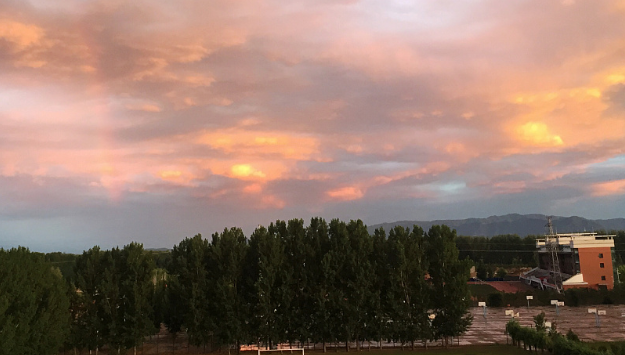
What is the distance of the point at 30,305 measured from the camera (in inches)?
1292

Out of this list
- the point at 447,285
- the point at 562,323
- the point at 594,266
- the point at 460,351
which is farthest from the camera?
the point at 594,266

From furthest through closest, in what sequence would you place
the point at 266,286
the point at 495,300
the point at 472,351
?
the point at 495,300 → the point at 266,286 → the point at 472,351

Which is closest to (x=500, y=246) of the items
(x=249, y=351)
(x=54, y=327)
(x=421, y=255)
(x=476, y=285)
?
(x=476, y=285)

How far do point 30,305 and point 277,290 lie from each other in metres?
19.2

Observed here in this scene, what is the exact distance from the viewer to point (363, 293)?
41.9 metres

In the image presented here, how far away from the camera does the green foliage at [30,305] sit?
30.9 metres

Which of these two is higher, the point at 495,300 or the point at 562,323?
the point at 495,300

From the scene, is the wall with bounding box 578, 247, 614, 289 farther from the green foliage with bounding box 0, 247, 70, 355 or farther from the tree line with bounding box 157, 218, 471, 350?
the green foliage with bounding box 0, 247, 70, 355

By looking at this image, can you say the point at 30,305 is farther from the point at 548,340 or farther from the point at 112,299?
the point at 548,340

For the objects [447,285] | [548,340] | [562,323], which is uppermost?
[447,285]

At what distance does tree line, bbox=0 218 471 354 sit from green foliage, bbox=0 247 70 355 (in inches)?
17.9

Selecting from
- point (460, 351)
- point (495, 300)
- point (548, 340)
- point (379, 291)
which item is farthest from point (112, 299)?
point (495, 300)

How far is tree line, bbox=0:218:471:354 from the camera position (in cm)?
4066

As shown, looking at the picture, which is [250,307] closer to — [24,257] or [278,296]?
[278,296]
